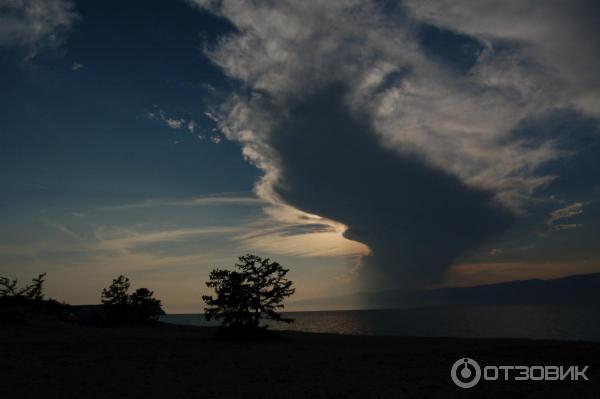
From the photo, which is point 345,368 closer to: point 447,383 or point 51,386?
point 447,383

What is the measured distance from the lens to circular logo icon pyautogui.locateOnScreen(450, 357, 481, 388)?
51.5 ft

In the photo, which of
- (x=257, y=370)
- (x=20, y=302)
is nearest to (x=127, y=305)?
(x=20, y=302)

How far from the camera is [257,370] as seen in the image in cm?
1833

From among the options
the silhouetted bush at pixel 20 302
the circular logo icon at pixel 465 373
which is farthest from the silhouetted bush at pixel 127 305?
the circular logo icon at pixel 465 373

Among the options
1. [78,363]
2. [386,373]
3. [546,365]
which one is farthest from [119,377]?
[546,365]

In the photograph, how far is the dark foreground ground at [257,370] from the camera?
13750 mm

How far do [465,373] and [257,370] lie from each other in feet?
31.8

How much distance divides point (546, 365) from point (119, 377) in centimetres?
2007

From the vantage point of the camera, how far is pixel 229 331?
33.0 metres

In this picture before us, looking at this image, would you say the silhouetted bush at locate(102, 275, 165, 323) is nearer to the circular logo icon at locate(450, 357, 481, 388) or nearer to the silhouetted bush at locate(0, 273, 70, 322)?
the silhouetted bush at locate(0, 273, 70, 322)

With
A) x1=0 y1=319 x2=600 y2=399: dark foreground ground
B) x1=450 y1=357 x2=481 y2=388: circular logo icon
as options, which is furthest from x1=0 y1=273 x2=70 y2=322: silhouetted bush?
x1=450 y1=357 x2=481 y2=388: circular logo icon

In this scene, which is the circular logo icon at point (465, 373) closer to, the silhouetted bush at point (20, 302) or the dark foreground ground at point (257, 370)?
the dark foreground ground at point (257, 370)

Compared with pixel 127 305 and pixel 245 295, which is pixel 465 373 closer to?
pixel 245 295

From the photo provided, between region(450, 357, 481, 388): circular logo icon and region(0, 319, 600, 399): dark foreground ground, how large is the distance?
1.15ft
